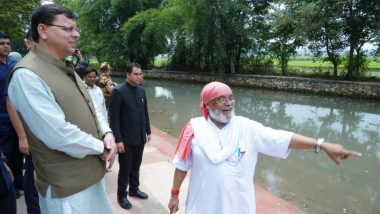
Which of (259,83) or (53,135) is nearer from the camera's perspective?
(53,135)

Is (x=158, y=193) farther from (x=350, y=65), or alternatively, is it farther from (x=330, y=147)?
(x=350, y=65)

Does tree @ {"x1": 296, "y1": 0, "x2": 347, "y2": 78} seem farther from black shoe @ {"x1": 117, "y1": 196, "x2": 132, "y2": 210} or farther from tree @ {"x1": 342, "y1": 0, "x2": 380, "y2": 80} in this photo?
black shoe @ {"x1": 117, "y1": 196, "x2": 132, "y2": 210}

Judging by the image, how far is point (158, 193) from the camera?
14.4ft

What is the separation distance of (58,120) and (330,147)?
1501 millimetres

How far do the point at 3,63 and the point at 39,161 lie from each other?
7.03 ft

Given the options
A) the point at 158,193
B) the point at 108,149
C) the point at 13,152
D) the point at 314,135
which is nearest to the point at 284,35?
the point at 314,135

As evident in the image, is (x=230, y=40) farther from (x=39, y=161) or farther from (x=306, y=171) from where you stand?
(x=39, y=161)

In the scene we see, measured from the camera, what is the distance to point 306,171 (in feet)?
20.5

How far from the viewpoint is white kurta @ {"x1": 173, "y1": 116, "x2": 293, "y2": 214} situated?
7.22 ft

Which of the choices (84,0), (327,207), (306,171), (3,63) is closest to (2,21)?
(3,63)

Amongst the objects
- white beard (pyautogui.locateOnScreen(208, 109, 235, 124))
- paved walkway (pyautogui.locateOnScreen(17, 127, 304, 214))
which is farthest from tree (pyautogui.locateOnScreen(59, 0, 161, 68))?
white beard (pyautogui.locateOnScreen(208, 109, 235, 124))

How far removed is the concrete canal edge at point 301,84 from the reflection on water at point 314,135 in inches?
27.0

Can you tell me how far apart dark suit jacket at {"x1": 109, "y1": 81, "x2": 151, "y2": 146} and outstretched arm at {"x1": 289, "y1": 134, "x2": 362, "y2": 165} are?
2173mm

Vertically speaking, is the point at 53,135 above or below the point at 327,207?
above
